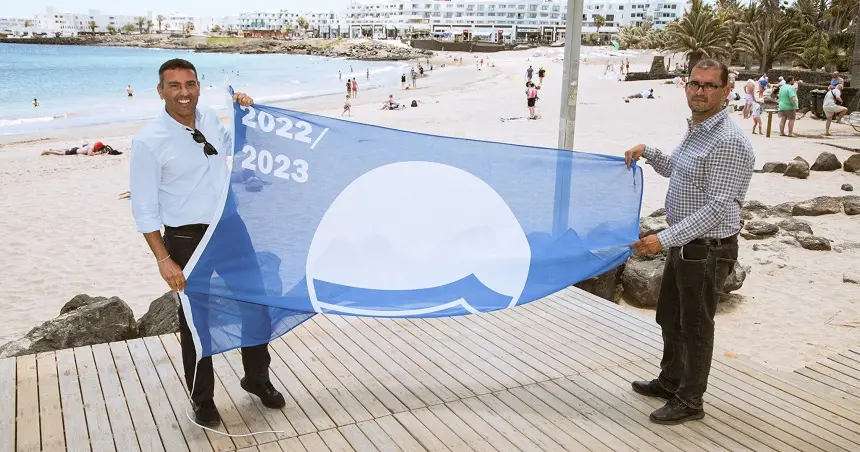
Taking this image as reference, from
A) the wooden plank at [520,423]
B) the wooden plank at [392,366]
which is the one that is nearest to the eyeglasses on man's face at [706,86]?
the wooden plank at [520,423]

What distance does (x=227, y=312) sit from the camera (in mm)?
3666

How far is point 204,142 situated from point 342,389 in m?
1.77

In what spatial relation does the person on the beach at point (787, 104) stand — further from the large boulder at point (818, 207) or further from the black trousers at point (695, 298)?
the black trousers at point (695, 298)

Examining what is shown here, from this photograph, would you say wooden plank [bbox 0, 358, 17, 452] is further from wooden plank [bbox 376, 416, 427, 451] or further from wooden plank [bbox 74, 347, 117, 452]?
wooden plank [bbox 376, 416, 427, 451]

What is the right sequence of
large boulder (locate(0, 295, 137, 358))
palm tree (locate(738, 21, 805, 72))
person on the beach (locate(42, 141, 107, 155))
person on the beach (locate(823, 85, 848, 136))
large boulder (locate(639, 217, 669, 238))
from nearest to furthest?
large boulder (locate(0, 295, 137, 358)) → large boulder (locate(639, 217, 669, 238)) → person on the beach (locate(823, 85, 848, 136)) → person on the beach (locate(42, 141, 107, 155)) → palm tree (locate(738, 21, 805, 72))

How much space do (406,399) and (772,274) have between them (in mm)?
6063

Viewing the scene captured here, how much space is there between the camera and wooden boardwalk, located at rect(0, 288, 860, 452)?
3.75 meters

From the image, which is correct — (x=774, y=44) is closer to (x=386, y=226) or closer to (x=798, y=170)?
(x=798, y=170)

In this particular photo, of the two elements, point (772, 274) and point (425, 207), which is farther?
point (772, 274)

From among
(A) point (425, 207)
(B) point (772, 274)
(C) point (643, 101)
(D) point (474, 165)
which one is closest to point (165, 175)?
(A) point (425, 207)

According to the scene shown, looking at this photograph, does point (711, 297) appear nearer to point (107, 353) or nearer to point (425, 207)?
point (425, 207)

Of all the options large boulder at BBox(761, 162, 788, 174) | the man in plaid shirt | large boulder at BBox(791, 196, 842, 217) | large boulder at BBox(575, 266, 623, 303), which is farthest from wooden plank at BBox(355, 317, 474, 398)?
large boulder at BBox(761, 162, 788, 174)

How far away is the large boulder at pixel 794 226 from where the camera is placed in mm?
9695

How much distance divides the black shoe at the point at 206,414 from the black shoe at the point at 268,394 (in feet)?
0.98
